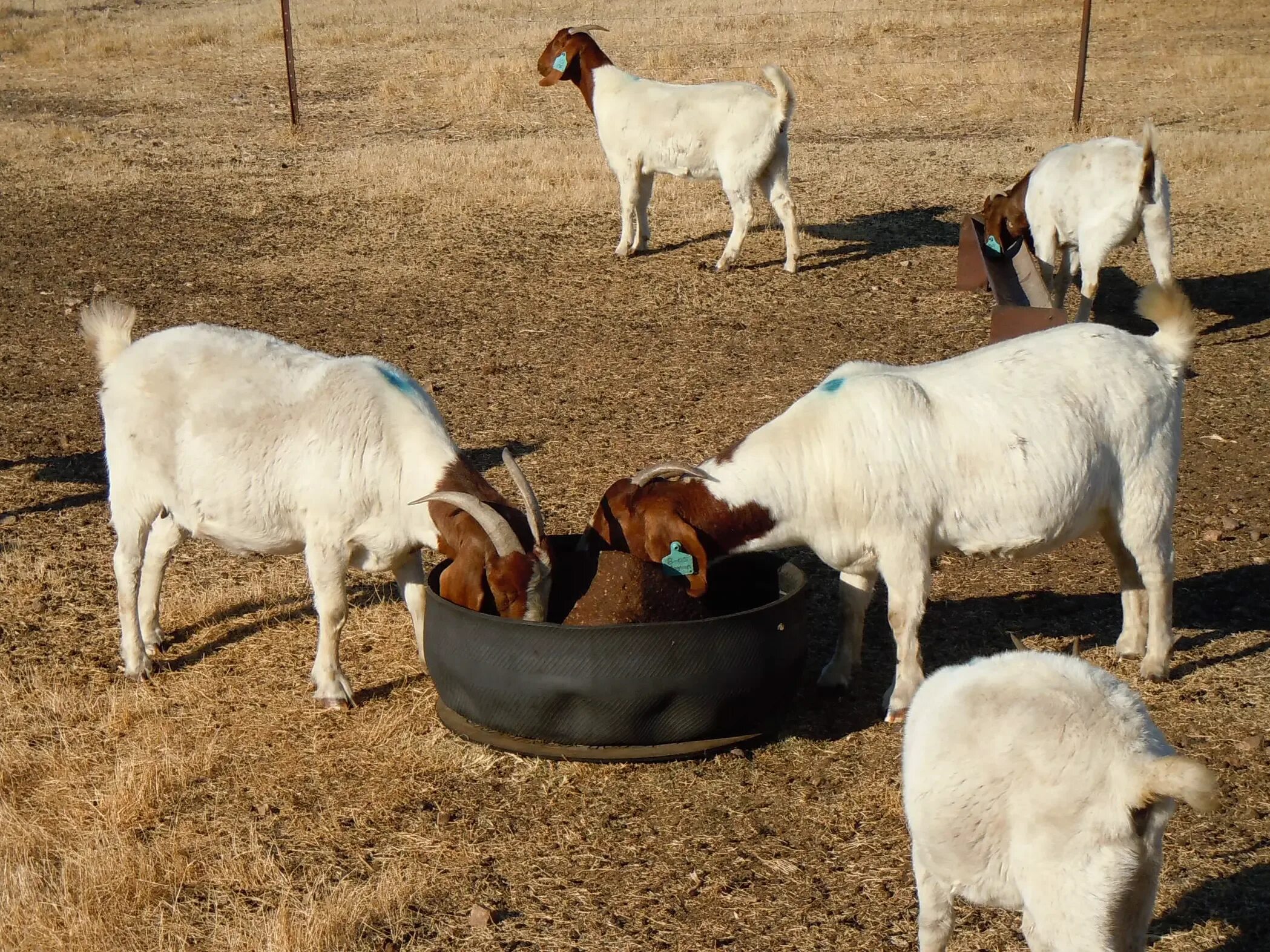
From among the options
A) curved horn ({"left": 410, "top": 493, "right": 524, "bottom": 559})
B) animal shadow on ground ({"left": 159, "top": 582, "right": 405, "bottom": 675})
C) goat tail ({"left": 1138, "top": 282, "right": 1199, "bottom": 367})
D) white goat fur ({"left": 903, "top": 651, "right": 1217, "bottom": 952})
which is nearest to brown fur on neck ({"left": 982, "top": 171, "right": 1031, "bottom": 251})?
goat tail ({"left": 1138, "top": 282, "right": 1199, "bottom": 367})

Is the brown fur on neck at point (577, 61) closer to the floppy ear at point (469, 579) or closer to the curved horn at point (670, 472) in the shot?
the curved horn at point (670, 472)

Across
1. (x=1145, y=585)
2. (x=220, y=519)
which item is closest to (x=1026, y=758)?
(x=1145, y=585)

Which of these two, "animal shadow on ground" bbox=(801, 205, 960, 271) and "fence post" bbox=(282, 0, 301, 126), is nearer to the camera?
"animal shadow on ground" bbox=(801, 205, 960, 271)

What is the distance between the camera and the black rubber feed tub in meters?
4.88

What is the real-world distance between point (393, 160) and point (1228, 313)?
9.67 meters

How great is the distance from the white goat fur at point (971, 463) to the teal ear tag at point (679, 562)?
0.29m

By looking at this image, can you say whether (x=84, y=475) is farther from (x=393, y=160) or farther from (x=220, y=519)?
(x=393, y=160)

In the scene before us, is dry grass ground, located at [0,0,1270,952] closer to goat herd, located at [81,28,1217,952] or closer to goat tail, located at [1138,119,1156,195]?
goat herd, located at [81,28,1217,952]

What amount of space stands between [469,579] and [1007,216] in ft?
25.5

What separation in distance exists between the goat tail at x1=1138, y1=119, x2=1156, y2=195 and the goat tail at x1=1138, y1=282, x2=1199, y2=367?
4.17 meters

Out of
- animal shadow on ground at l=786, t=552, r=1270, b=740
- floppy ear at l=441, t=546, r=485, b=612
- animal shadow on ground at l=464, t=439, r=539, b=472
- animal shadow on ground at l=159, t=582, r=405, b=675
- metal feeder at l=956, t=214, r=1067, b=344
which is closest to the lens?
floppy ear at l=441, t=546, r=485, b=612

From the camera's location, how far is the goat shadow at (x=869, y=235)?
13.1m

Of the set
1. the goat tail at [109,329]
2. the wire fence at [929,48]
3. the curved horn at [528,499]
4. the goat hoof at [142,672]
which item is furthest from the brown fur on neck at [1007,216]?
the wire fence at [929,48]

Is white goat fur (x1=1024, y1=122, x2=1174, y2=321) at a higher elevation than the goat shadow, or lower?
higher
